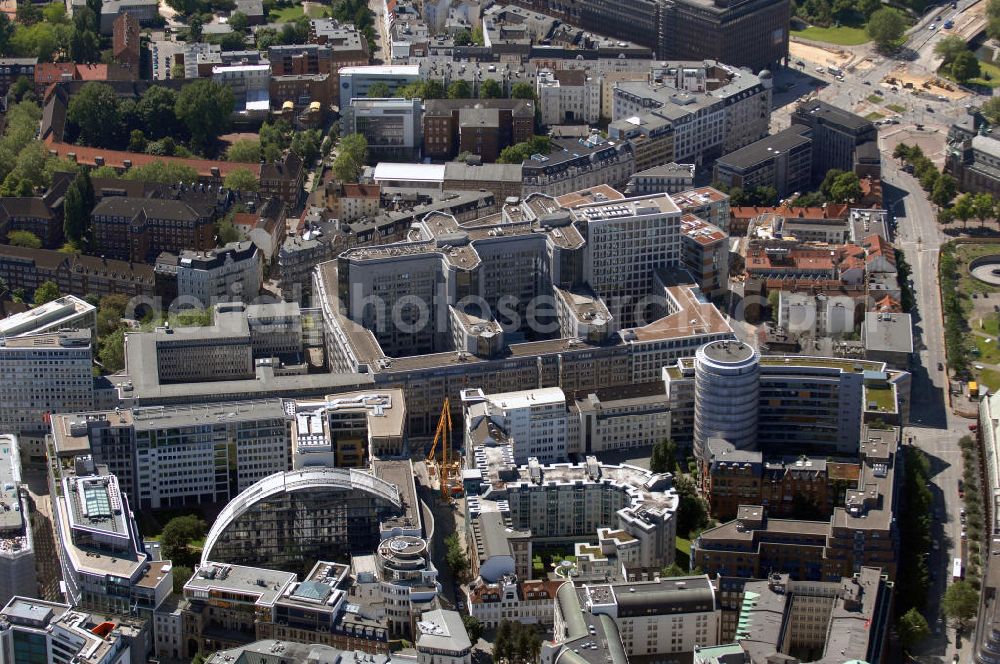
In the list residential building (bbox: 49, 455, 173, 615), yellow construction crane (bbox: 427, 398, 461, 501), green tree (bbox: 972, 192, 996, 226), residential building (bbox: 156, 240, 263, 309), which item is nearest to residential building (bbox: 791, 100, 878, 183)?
green tree (bbox: 972, 192, 996, 226)

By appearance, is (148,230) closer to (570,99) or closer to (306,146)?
(306,146)

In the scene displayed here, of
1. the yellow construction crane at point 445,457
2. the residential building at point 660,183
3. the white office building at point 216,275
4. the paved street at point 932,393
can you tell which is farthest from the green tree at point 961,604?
the white office building at point 216,275

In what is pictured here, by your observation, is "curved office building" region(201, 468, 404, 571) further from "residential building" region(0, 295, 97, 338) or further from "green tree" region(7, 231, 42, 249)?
"green tree" region(7, 231, 42, 249)

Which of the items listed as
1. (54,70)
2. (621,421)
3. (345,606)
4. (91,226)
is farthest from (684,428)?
(54,70)

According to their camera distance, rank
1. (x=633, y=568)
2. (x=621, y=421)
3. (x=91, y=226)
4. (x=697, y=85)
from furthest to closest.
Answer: (x=697, y=85) → (x=91, y=226) → (x=621, y=421) → (x=633, y=568)

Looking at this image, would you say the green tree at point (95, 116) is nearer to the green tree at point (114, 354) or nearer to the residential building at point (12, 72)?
the residential building at point (12, 72)

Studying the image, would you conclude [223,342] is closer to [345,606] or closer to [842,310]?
[345,606]
